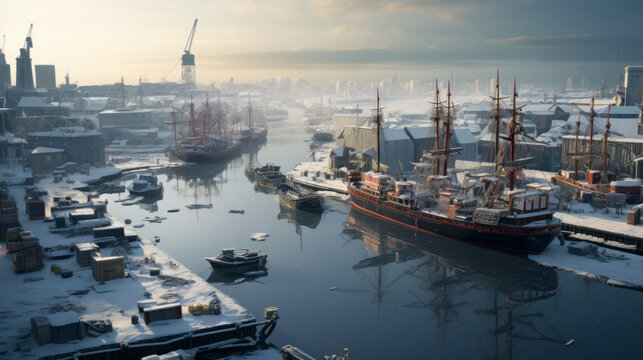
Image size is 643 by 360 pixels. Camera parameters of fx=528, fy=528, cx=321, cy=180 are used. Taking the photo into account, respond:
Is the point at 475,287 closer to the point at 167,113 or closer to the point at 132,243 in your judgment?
the point at 132,243

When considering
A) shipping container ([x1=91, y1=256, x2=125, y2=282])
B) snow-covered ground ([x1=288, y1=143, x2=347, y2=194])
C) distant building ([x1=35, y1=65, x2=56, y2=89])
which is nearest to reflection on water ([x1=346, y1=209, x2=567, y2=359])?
shipping container ([x1=91, y1=256, x2=125, y2=282])

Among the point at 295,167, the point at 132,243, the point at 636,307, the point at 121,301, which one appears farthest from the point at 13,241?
the point at 295,167

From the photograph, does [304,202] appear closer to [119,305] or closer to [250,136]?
[119,305]

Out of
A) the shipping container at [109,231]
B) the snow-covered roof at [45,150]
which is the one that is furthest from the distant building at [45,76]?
the shipping container at [109,231]

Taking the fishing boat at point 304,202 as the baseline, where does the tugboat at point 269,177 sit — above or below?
above

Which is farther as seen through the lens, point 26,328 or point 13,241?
point 13,241

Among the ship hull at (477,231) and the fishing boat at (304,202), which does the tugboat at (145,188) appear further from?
the ship hull at (477,231)
